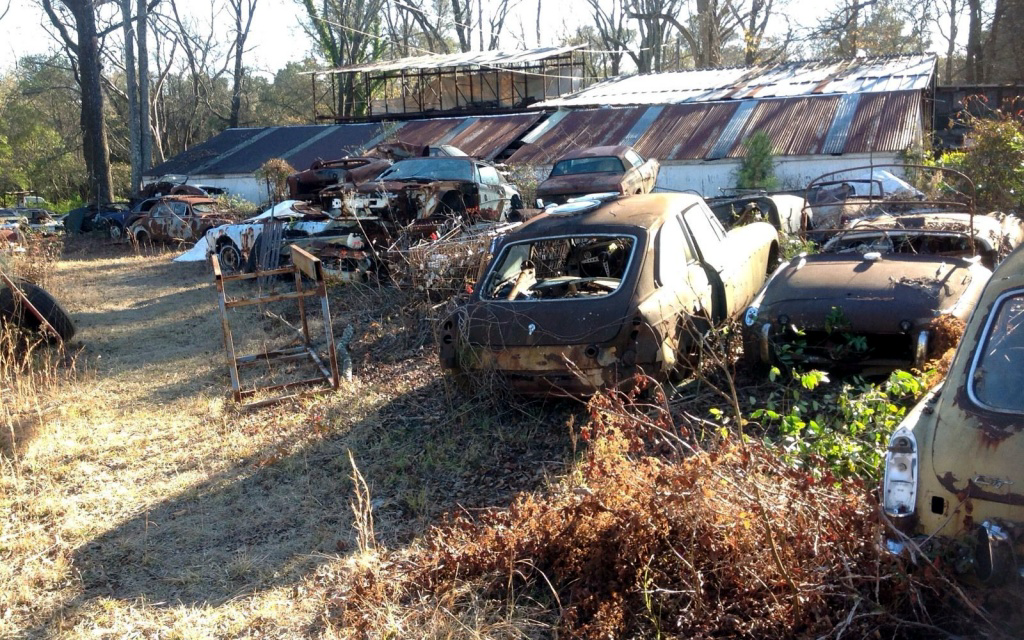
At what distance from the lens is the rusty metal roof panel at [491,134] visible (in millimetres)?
23047

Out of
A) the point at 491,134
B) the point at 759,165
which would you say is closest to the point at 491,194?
the point at 759,165

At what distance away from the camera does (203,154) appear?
29.5 m

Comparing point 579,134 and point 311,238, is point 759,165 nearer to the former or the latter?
point 579,134

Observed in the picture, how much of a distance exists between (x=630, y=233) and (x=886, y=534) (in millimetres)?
3437

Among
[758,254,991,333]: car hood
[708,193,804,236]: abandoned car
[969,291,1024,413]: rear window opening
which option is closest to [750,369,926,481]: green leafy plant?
[758,254,991,333]: car hood

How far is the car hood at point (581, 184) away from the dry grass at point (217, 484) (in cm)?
555

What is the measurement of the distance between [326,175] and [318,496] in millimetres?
11826

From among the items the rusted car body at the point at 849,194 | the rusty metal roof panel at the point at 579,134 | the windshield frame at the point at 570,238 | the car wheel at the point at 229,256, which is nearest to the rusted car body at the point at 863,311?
the windshield frame at the point at 570,238

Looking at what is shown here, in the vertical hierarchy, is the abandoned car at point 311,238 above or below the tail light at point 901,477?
above

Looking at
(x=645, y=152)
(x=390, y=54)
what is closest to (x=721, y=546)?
(x=645, y=152)

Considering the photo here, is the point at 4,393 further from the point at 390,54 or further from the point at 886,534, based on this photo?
the point at 390,54

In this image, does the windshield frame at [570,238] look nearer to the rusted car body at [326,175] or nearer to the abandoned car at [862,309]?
the abandoned car at [862,309]

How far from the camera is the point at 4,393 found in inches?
304

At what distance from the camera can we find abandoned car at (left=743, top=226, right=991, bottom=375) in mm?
5559
